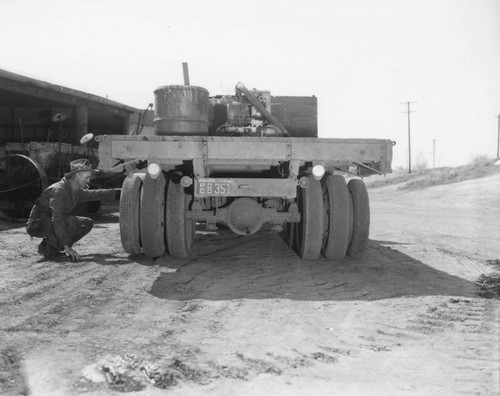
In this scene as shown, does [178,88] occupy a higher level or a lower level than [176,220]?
higher

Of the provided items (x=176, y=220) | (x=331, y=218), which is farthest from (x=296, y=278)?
(x=176, y=220)

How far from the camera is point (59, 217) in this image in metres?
6.03

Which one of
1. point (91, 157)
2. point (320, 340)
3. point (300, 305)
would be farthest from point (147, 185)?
point (91, 157)

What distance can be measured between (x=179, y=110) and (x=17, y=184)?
23.5 feet

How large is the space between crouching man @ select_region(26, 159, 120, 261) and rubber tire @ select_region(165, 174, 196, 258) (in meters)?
1.29

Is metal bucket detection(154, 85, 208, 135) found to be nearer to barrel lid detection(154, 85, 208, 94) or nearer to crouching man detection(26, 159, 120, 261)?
barrel lid detection(154, 85, 208, 94)

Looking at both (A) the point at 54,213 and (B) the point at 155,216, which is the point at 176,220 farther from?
(A) the point at 54,213

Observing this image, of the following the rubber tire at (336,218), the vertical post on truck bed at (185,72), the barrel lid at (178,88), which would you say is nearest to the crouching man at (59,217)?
the barrel lid at (178,88)

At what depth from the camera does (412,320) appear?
12.0ft

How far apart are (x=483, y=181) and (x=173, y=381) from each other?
29.0 meters

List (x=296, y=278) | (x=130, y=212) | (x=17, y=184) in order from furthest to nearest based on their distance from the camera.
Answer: (x=17, y=184)
(x=130, y=212)
(x=296, y=278)

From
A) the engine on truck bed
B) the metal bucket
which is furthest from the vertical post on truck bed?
the metal bucket

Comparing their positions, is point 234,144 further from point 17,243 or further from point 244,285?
point 17,243

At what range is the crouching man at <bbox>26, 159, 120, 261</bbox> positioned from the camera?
602cm
